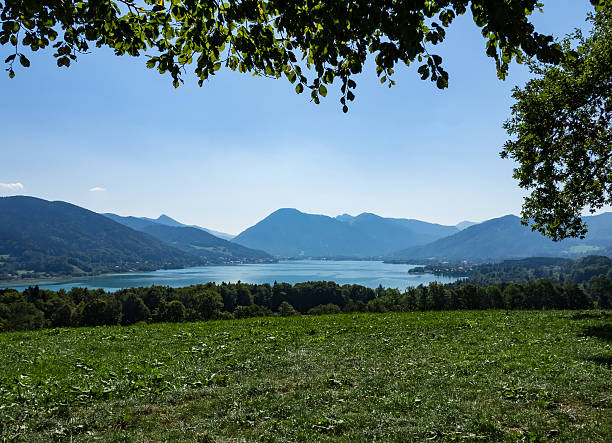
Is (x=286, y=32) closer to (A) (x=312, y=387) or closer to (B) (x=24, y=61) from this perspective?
(B) (x=24, y=61)

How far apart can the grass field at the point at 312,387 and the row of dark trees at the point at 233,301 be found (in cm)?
2640

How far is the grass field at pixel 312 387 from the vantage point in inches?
267

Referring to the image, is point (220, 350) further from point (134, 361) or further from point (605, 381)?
point (605, 381)

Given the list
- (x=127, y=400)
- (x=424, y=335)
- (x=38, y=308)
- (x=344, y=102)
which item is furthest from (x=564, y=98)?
(x=38, y=308)

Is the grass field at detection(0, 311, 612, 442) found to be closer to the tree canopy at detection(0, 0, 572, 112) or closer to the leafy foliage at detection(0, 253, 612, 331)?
the tree canopy at detection(0, 0, 572, 112)

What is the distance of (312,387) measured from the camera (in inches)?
370

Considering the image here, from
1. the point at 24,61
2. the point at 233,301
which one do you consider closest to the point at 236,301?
the point at 233,301

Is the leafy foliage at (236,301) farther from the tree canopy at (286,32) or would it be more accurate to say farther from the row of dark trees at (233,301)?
the tree canopy at (286,32)

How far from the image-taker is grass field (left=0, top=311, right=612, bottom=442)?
22.2 feet

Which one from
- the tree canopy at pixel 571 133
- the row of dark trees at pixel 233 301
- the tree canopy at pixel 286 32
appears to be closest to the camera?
the tree canopy at pixel 286 32

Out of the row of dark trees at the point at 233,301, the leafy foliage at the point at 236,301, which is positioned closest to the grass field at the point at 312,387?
the leafy foliage at the point at 236,301

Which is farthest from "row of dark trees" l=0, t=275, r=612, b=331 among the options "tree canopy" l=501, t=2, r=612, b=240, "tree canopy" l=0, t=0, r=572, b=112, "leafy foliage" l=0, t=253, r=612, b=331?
"tree canopy" l=0, t=0, r=572, b=112

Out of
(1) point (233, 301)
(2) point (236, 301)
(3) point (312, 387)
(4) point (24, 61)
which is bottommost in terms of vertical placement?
(2) point (236, 301)

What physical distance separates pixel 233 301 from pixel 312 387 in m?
87.3
